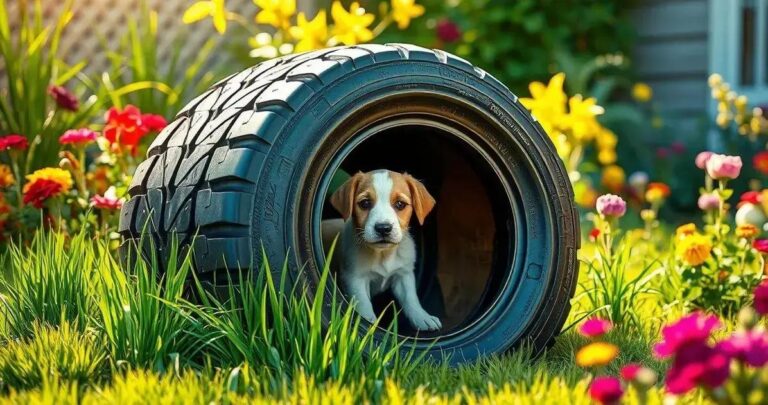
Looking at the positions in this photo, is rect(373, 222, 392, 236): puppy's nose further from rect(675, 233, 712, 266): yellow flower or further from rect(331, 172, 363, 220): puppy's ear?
rect(675, 233, 712, 266): yellow flower

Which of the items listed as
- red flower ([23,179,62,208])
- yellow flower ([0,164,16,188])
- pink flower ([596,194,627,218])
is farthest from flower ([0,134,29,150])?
pink flower ([596,194,627,218])

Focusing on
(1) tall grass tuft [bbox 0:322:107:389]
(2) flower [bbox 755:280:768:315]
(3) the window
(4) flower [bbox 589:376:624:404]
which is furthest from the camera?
(3) the window

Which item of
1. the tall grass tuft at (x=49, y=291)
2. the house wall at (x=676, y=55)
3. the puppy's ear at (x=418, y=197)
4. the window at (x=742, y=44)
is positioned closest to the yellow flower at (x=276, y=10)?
the puppy's ear at (x=418, y=197)

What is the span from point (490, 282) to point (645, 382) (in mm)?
1331

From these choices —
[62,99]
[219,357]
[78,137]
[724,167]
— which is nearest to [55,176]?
[78,137]

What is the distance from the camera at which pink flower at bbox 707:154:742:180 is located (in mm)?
3109

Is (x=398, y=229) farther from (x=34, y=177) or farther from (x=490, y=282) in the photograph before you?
(x=34, y=177)

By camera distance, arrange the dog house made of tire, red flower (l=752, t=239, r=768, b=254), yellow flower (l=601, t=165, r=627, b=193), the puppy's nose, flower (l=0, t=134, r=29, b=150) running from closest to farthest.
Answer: the dog house made of tire < the puppy's nose < red flower (l=752, t=239, r=768, b=254) < flower (l=0, t=134, r=29, b=150) < yellow flower (l=601, t=165, r=627, b=193)

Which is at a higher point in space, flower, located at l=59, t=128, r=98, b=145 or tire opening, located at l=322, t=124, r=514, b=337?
flower, located at l=59, t=128, r=98, b=145

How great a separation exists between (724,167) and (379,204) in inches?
46.3

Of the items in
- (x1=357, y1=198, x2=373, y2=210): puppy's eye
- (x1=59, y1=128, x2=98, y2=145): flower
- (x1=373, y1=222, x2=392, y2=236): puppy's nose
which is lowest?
(x1=373, y1=222, x2=392, y2=236): puppy's nose

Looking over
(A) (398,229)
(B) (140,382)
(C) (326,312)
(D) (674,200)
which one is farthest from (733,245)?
(D) (674,200)

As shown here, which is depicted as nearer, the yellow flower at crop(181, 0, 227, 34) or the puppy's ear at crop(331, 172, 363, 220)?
the puppy's ear at crop(331, 172, 363, 220)

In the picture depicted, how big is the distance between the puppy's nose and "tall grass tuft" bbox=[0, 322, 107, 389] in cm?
83
